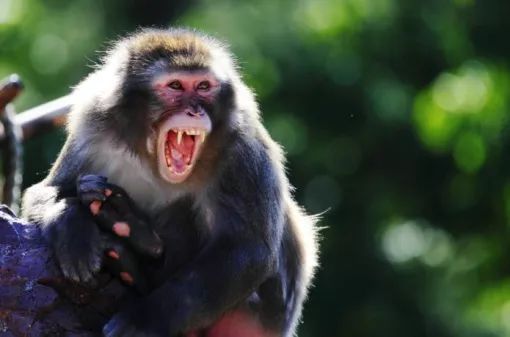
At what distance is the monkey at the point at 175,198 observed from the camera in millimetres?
6578

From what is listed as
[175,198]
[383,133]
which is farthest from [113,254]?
[383,133]

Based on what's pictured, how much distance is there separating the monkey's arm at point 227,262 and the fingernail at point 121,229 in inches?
11.3

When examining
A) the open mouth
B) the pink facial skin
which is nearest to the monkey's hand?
the open mouth

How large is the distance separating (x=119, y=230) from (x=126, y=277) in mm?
211

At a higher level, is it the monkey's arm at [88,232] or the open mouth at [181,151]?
the open mouth at [181,151]

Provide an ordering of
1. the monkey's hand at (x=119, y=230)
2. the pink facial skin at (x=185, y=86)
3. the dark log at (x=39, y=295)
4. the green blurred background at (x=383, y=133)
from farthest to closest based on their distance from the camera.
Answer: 1. the green blurred background at (x=383, y=133)
2. the pink facial skin at (x=185, y=86)
3. the monkey's hand at (x=119, y=230)
4. the dark log at (x=39, y=295)

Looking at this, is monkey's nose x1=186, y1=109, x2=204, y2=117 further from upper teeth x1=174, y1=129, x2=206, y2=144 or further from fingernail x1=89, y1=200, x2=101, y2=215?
fingernail x1=89, y1=200, x2=101, y2=215

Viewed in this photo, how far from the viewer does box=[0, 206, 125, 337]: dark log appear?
630 centimetres

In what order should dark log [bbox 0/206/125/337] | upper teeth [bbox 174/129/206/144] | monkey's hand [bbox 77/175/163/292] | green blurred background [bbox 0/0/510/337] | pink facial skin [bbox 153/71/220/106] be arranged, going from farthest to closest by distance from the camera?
green blurred background [bbox 0/0/510/337], pink facial skin [bbox 153/71/220/106], upper teeth [bbox 174/129/206/144], monkey's hand [bbox 77/175/163/292], dark log [bbox 0/206/125/337]

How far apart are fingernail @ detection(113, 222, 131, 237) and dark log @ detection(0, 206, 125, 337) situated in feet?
0.66

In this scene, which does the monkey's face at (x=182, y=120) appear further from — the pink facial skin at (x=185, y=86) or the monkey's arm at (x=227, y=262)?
the monkey's arm at (x=227, y=262)

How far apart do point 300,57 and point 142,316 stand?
9.88 meters

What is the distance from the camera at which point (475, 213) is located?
697 inches

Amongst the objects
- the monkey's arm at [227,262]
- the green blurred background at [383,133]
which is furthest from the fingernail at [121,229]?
the green blurred background at [383,133]
